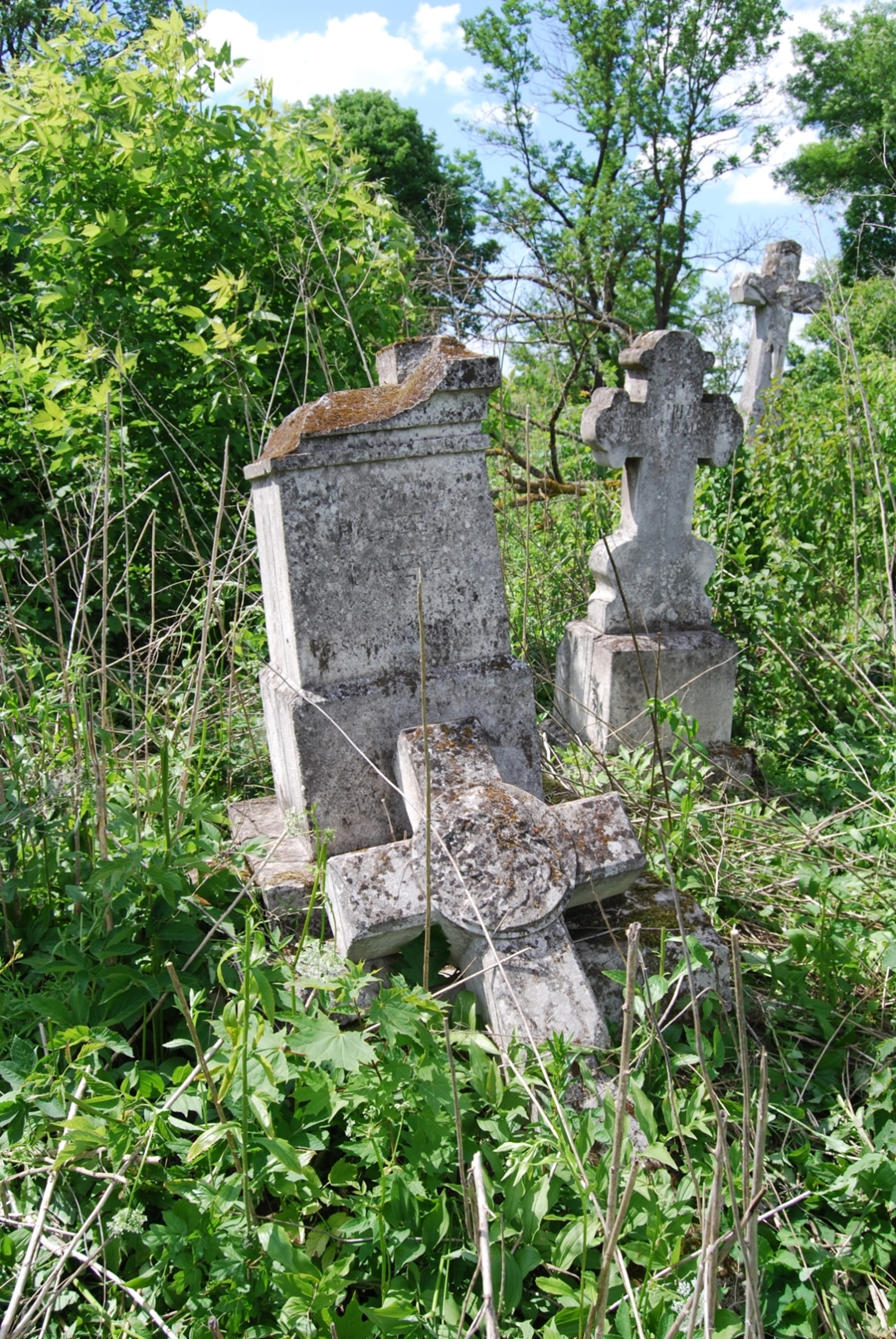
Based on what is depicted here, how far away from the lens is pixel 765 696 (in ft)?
14.4

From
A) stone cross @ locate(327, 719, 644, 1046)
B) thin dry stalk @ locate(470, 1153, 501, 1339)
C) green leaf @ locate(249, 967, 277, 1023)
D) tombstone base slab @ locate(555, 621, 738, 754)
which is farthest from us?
tombstone base slab @ locate(555, 621, 738, 754)

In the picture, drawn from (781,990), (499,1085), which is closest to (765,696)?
(781,990)

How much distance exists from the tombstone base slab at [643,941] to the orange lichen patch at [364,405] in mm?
1182

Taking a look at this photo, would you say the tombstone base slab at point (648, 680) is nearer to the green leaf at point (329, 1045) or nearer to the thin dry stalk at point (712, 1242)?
the green leaf at point (329, 1045)

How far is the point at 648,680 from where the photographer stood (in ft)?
12.7

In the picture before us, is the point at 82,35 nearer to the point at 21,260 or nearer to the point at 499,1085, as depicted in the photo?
the point at 21,260

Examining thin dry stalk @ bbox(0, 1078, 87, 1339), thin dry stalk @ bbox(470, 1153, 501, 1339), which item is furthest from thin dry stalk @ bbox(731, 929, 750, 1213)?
thin dry stalk @ bbox(0, 1078, 87, 1339)

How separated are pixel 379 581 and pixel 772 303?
15.2 ft

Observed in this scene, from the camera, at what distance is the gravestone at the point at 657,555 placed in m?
3.82

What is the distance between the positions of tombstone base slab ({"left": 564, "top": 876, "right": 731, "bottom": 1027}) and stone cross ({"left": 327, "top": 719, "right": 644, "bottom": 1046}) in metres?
0.08

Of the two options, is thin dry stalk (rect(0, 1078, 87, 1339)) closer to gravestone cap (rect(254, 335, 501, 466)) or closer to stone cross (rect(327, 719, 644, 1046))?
stone cross (rect(327, 719, 644, 1046))

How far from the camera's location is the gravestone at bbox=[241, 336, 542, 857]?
2154 mm

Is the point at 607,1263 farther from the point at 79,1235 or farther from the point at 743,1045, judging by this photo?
the point at 79,1235

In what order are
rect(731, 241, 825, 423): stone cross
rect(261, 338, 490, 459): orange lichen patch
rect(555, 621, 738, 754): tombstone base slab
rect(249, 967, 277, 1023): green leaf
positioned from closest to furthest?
rect(249, 967, 277, 1023): green leaf < rect(261, 338, 490, 459): orange lichen patch < rect(555, 621, 738, 754): tombstone base slab < rect(731, 241, 825, 423): stone cross
